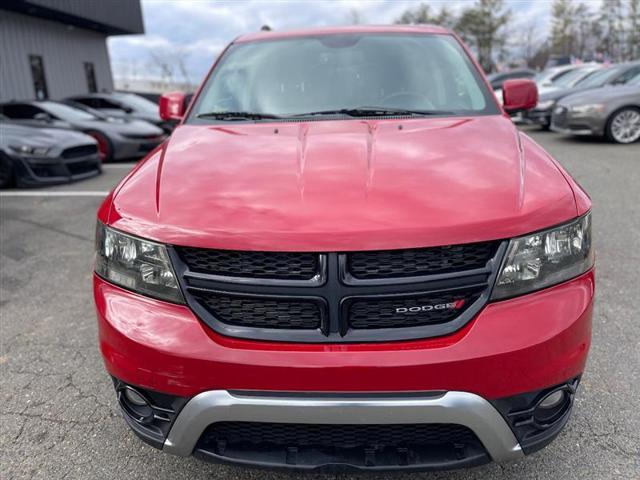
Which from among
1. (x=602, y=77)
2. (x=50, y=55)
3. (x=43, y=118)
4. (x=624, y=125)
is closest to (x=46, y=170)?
(x=43, y=118)

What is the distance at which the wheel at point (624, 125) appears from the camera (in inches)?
390

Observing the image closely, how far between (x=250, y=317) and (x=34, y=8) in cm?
1798

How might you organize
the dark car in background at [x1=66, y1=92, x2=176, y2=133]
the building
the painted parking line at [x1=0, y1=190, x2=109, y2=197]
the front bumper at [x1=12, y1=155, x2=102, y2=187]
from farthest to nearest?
1. the building
2. the dark car in background at [x1=66, y1=92, x2=176, y2=133]
3. the front bumper at [x1=12, y1=155, x2=102, y2=187]
4. the painted parking line at [x1=0, y1=190, x2=109, y2=197]

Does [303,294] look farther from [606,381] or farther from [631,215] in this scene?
[631,215]

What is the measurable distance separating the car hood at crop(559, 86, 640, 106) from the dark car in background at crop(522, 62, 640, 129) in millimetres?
755

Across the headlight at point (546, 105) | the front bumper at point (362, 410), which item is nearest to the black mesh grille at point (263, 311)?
the front bumper at point (362, 410)

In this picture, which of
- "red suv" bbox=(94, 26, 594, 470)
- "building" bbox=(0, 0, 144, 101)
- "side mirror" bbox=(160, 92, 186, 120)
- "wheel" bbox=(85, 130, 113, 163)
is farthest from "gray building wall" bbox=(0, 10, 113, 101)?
"red suv" bbox=(94, 26, 594, 470)

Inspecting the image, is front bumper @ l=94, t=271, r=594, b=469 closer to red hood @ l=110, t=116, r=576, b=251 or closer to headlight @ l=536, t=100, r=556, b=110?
red hood @ l=110, t=116, r=576, b=251

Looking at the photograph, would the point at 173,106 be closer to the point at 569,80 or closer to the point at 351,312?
the point at 351,312

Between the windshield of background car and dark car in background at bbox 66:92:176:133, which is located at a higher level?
the windshield of background car

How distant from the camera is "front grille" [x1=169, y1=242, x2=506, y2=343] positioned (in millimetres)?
1596

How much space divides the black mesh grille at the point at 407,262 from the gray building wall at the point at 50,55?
57.7 feet

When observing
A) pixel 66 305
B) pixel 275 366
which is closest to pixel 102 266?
pixel 275 366

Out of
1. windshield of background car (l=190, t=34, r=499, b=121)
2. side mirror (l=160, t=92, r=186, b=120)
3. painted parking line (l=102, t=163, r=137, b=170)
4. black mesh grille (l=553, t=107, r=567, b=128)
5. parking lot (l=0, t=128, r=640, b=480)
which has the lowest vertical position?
painted parking line (l=102, t=163, r=137, b=170)
